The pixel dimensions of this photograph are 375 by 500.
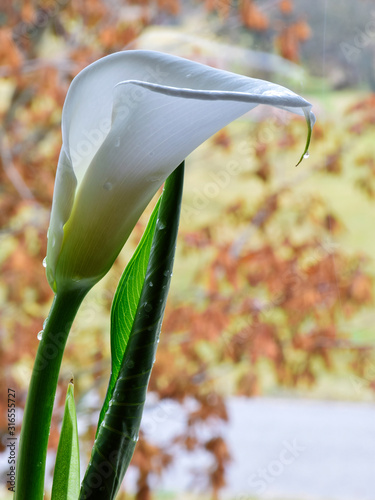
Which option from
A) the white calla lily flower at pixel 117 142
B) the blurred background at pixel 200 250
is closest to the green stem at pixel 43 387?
the white calla lily flower at pixel 117 142

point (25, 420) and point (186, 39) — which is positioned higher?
point (186, 39)

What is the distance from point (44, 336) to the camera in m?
0.24

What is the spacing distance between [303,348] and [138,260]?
0.89m

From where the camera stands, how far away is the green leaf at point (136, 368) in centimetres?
26

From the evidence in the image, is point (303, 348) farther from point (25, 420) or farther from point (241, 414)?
point (241, 414)

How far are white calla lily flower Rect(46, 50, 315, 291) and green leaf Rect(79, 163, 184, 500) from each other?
0.8 inches

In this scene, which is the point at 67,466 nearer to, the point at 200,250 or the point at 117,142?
the point at 117,142

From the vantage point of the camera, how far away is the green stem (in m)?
0.24

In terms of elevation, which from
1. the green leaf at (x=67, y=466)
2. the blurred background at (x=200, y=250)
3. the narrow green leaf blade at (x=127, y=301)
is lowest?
the green leaf at (x=67, y=466)

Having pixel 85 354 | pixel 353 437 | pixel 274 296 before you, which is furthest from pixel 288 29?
pixel 353 437

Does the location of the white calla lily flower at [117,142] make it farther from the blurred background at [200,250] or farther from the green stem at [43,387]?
the blurred background at [200,250]

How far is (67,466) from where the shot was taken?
28 cm

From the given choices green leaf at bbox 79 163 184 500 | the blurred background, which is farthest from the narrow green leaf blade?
the blurred background

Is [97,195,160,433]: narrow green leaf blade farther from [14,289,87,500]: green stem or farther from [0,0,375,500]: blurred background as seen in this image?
[0,0,375,500]: blurred background
